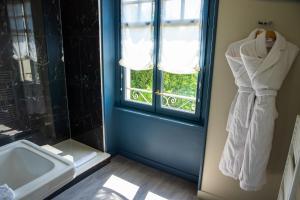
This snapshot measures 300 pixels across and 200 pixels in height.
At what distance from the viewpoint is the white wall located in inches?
54.9

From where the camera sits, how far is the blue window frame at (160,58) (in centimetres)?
193

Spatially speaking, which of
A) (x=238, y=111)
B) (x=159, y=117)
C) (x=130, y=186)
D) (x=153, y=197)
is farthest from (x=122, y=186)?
(x=238, y=111)

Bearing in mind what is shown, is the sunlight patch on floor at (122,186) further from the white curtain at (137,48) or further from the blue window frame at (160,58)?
the white curtain at (137,48)

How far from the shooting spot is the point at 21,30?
2.23 m

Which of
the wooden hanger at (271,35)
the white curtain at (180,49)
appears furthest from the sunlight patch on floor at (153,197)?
the wooden hanger at (271,35)

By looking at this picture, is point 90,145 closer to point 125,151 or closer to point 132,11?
point 125,151

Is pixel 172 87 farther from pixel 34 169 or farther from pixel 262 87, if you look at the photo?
pixel 34 169

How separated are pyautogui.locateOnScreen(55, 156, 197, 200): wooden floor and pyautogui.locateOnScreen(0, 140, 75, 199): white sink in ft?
1.45

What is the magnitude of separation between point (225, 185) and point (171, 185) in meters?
0.57

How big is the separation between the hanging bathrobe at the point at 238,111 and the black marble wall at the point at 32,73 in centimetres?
202

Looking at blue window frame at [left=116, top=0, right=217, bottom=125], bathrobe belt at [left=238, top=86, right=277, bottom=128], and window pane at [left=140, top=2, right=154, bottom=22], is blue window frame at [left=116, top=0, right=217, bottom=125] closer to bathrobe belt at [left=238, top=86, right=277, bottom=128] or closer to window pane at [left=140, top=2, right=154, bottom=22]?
window pane at [left=140, top=2, right=154, bottom=22]

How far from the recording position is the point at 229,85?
1.64m

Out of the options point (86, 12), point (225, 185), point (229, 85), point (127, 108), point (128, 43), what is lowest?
point (225, 185)

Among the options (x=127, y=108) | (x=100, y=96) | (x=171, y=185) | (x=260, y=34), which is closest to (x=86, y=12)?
(x=100, y=96)
